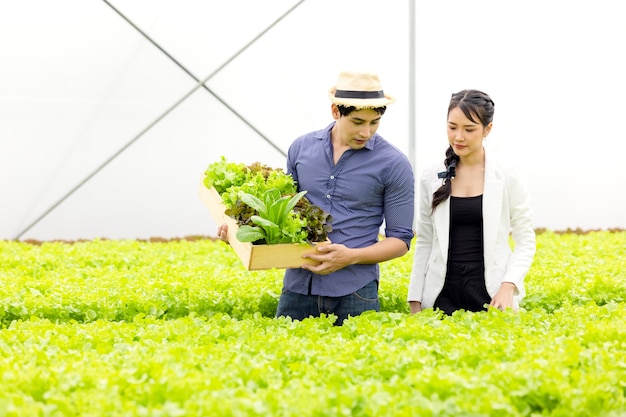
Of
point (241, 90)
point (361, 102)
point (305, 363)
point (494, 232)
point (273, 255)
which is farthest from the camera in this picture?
point (241, 90)

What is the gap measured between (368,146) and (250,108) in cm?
698

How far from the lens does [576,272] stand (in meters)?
7.03

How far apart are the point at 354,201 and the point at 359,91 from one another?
0.61 metres

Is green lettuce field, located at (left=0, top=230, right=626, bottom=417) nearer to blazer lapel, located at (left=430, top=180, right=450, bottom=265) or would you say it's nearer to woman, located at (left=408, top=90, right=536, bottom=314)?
woman, located at (left=408, top=90, right=536, bottom=314)

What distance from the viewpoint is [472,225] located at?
16.5 feet

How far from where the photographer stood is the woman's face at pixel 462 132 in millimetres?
4848

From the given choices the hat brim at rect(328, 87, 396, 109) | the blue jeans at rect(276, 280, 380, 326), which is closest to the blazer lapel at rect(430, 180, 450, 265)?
the blue jeans at rect(276, 280, 380, 326)

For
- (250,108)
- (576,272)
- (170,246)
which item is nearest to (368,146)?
(576,272)

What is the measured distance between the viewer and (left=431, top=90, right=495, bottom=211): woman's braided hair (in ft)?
15.8

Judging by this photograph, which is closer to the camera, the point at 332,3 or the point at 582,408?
the point at 582,408

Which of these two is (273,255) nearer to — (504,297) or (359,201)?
(359,201)

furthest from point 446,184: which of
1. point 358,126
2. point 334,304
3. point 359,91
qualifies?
point 334,304

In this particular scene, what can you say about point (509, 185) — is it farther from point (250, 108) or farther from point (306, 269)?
point (250, 108)

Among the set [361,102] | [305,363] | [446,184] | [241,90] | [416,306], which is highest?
[241,90]
